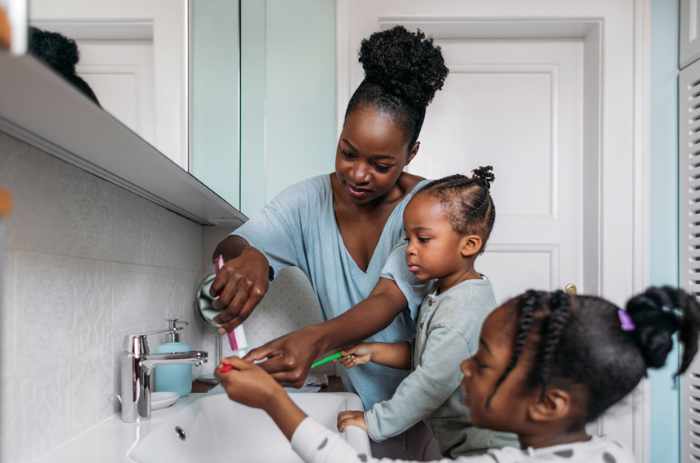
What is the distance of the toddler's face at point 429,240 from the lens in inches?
50.6

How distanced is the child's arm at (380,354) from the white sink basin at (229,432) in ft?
0.33

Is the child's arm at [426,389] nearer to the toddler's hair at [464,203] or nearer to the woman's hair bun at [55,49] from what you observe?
the toddler's hair at [464,203]

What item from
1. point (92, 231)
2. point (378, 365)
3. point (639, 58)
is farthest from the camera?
point (639, 58)

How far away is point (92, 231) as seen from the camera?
106 centimetres

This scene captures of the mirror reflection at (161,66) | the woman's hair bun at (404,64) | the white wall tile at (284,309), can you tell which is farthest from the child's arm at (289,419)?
the white wall tile at (284,309)

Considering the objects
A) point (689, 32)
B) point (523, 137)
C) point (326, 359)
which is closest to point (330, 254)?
point (326, 359)

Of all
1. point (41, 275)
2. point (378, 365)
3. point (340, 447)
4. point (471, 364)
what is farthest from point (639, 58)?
point (41, 275)

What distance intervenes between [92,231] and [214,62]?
577mm

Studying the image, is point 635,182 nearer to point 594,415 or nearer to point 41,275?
point 594,415

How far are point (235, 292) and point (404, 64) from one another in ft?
1.90

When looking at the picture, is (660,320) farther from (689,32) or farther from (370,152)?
(689,32)

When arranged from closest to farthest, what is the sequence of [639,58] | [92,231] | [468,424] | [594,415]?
1. [594,415]
2. [92,231]
3. [468,424]
4. [639,58]

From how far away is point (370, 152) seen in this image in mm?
1282

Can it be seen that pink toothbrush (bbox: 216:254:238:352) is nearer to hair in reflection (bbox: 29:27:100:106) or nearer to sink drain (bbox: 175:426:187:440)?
sink drain (bbox: 175:426:187:440)
